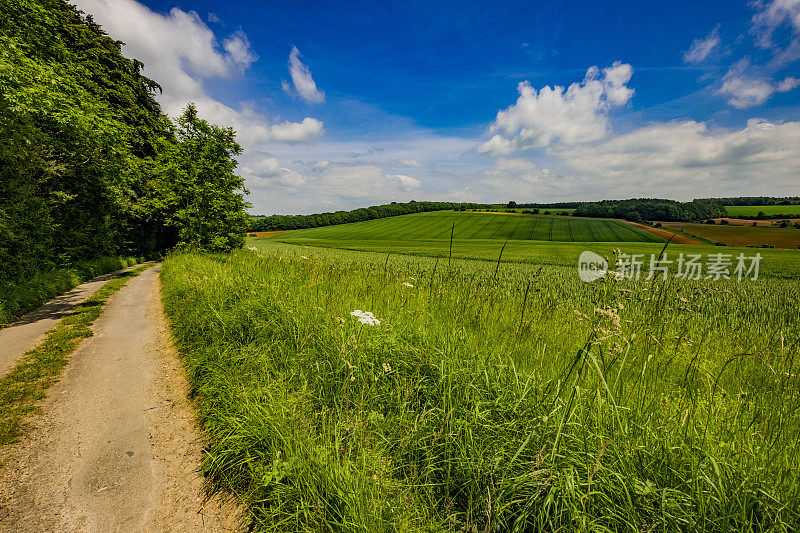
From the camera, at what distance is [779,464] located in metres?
2.01

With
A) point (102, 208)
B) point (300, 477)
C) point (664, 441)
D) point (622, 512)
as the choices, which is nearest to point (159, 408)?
point (300, 477)

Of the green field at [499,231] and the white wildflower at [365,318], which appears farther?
the green field at [499,231]

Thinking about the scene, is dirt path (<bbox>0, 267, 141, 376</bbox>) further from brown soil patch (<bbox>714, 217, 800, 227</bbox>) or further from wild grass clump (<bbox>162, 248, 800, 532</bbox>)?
brown soil patch (<bbox>714, 217, 800, 227</bbox>)

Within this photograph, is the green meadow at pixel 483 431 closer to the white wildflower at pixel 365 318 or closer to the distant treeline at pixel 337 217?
the white wildflower at pixel 365 318

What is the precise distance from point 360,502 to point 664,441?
2187 mm

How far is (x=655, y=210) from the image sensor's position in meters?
65.0

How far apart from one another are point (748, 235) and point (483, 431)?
6549 cm

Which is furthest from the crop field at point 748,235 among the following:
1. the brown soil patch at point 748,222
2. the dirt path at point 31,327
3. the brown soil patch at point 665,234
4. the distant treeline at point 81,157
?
the dirt path at point 31,327

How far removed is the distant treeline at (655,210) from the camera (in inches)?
2363

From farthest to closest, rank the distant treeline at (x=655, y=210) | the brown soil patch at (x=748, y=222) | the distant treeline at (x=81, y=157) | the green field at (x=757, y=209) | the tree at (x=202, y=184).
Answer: the green field at (x=757, y=209) → the distant treeline at (x=655, y=210) → the brown soil patch at (x=748, y=222) → the tree at (x=202, y=184) → the distant treeline at (x=81, y=157)

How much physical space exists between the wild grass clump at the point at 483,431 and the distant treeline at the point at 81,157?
13.5 metres

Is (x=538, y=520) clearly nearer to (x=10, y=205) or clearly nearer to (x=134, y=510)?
(x=134, y=510)

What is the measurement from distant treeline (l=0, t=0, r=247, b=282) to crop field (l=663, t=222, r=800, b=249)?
6334 centimetres

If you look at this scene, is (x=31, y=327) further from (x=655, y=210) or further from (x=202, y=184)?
(x=655, y=210)
